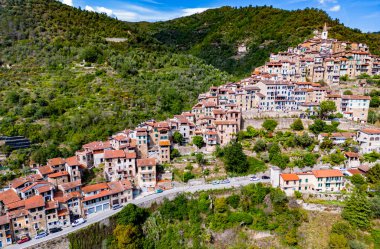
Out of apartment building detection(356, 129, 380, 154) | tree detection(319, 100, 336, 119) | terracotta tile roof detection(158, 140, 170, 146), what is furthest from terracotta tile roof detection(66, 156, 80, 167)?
apartment building detection(356, 129, 380, 154)

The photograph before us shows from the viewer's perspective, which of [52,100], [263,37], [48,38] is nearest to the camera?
[52,100]

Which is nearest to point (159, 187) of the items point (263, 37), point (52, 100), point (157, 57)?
point (52, 100)

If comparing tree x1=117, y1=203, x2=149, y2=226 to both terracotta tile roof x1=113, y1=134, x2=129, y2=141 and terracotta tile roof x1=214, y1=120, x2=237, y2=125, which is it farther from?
terracotta tile roof x1=214, y1=120, x2=237, y2=125

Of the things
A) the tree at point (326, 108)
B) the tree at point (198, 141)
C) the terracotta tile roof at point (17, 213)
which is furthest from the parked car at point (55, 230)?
the tree at point (326, 108)

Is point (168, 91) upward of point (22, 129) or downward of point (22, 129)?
upward

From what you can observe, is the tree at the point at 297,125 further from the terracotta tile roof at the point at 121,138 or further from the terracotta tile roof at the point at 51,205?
the terracotta tile roof at the point at 51,205

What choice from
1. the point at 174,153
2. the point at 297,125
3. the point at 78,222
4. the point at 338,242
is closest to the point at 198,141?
the point at 174,153

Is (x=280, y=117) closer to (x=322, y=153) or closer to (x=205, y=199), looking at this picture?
(x=322, y=153)

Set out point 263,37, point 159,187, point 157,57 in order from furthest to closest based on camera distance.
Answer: point 263,37, point 157,57, point 159,187
